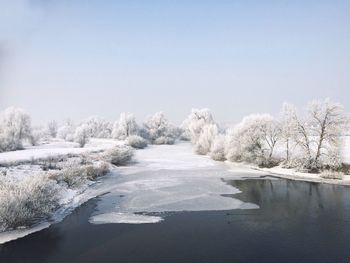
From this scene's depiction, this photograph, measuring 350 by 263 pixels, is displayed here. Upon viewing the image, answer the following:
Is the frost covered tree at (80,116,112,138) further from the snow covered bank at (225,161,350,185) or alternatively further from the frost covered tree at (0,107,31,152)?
the snow covered bank at (225,161,350,185)

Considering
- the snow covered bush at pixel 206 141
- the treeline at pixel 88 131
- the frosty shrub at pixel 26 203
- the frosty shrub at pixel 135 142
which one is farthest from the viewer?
the frosty shrub at pixel 135 142

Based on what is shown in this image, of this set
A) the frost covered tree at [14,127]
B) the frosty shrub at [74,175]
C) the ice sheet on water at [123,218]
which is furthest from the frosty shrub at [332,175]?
the frost covered tree at [14,127]

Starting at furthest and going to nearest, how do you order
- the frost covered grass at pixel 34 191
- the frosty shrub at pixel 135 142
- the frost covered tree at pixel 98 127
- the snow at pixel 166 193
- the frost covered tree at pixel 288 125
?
1. the frost covered tree at pixel 98 127
2. the frosty shrub at pixel 135 142
3. the frost covered tree at pixel 288 125
4. the snow at pixel 166 193
5. the frost covered grass at pixel 34 191

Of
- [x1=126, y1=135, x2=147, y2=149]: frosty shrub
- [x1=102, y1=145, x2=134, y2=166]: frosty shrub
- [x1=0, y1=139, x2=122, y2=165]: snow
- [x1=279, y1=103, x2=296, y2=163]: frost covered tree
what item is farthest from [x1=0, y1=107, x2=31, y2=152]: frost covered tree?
[x1=279, y1=103, x2=296, y2=163]: frost covered tree

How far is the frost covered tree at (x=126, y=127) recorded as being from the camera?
8369 cm

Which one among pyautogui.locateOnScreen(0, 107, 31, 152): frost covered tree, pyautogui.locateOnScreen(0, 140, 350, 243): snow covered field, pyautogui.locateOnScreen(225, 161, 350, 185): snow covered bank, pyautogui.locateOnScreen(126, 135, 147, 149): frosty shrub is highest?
pyautogui.locateOnScreen(0, 107, 31, 152): frost covered tree

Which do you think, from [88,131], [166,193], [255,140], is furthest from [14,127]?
[166,193]

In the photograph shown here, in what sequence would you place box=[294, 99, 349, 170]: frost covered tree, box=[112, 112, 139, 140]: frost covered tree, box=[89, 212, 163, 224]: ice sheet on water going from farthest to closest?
1. box=[112, 112, 139, 140]: frost covered tree
2. box=[294, 99, 349, 170]: frost covered tree
3. box=[89, 212, 163, 224]: ice sheet on water

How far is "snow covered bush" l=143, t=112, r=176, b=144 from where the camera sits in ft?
278

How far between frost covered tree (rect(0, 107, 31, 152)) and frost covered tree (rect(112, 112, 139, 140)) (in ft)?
89.1

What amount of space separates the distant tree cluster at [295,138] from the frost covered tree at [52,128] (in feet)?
227

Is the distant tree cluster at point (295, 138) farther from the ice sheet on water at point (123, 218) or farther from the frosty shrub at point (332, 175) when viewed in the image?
the ice sheet on water at point (123, 218)

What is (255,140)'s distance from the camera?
41906 millimetres

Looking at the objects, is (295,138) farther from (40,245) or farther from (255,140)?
(40,245)
